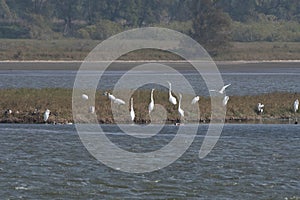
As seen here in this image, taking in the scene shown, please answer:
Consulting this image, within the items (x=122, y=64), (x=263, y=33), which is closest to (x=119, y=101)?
(x=122, y=64)

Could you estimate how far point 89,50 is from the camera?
8000cm

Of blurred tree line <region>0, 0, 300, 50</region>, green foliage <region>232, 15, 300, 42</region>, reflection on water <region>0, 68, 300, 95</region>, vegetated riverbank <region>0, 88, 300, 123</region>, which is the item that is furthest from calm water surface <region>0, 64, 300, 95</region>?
green foliage <region>232, 15, 300, 42</region>

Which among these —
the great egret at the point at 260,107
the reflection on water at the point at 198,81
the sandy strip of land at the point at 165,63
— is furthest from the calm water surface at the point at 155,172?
the sandy strip of land at the point at 165,63

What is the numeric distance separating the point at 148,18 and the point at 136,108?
236 ft

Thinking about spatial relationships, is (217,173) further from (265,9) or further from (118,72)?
(265,9)

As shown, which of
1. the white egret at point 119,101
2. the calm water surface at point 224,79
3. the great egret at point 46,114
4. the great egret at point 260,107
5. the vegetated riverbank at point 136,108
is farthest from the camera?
the calm water surface at point 224,79

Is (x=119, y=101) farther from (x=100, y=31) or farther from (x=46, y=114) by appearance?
(x=100, y=31)

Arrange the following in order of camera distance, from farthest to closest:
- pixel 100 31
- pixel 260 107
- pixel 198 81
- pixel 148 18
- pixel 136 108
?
pixel 148 18 → pixel 100 31 → pixel 198 81 → pixel 260 107 → pixel 136 108

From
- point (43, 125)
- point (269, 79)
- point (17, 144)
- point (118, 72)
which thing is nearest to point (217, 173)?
point (17, 144)

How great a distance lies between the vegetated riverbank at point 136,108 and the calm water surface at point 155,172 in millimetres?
849

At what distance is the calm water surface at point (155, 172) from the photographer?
19.9 metres

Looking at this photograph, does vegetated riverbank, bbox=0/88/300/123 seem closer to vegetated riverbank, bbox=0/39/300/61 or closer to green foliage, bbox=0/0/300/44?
vegetated riverbank, bbox=0/39/300/61

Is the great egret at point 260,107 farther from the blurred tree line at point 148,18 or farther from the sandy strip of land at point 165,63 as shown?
the blurred tree line at point 148,18

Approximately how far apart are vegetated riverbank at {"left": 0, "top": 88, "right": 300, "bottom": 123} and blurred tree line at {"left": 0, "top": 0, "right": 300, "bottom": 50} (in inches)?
2021
